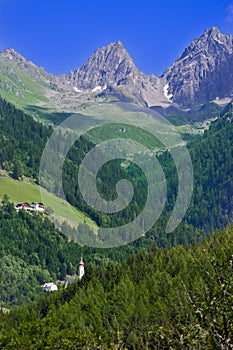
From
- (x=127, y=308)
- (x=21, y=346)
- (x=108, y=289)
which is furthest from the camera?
(x=108, y=289)

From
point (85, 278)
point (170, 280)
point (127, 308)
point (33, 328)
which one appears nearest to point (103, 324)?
point (127, 308)

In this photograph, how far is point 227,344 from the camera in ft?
54.7

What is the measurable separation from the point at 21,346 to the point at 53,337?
12.0ft

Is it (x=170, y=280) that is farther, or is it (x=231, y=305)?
(x=170, y=280)

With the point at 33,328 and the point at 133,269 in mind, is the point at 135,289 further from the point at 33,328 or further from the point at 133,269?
the point at 33,328

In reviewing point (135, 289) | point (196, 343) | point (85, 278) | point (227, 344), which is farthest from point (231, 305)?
point (85, 278)

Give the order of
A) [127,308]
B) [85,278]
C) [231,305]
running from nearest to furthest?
[231,305], [127,308], [85,278]

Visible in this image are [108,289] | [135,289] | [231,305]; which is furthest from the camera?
[108,289]

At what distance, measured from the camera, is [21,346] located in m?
51.9

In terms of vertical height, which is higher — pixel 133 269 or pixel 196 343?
pixel 133 269

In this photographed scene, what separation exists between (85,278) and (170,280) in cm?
2984

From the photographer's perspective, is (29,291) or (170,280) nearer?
(170,280)

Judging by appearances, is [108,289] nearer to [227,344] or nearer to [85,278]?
[85,278]

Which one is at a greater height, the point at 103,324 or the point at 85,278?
the point at 85,278
